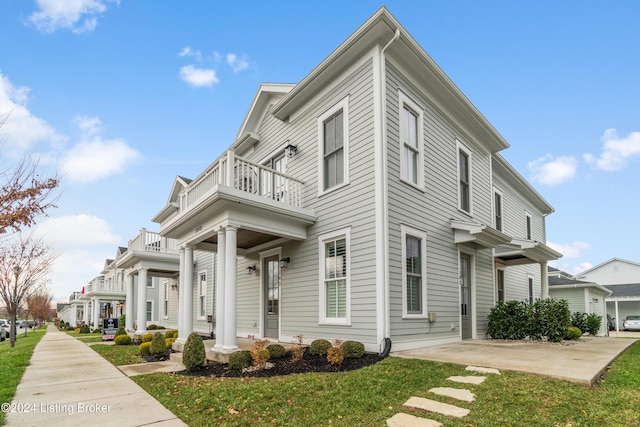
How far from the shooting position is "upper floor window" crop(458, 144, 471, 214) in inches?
452

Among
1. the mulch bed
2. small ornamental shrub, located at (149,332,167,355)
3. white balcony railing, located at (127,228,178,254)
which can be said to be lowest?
small ornamental shrub, located at (149,332,167,355)

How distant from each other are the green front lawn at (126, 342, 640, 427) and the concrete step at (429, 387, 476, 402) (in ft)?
0.27

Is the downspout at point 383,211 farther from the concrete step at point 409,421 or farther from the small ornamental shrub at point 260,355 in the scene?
the concrete step at point 409,421

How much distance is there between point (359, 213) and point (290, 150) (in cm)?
336

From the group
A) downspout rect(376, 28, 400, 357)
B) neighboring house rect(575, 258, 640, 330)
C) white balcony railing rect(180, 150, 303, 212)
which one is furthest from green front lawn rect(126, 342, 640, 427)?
neighboring house rect(575, 258, 640, 330)

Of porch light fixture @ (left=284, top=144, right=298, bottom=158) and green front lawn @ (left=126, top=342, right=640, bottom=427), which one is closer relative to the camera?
green front lawn @ (left=126, top=342, right=640, bottom=427)

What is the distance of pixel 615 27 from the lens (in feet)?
38.5

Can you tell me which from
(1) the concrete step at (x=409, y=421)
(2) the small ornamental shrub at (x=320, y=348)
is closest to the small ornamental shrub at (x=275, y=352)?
(2) the small ornamental shrub at (x=320, y=348)

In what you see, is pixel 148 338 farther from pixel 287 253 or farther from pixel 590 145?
pixel 590 145

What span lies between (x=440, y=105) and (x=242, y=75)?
24.8 feet

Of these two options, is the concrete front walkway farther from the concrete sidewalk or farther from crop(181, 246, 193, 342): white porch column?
crop(181, 246, 193, 342): white porch column

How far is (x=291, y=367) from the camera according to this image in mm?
6902

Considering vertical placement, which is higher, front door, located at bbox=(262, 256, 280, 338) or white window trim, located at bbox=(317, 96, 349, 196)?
white window trim, located at bbox=(317, 96, 349, 196)

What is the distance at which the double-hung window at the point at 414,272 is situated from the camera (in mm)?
8410
